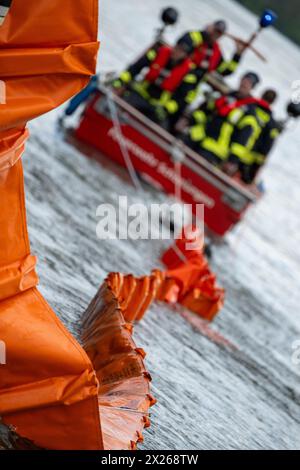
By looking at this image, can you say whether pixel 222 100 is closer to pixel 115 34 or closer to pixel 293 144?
pixel 115 34

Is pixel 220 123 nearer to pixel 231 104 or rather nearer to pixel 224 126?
pixel 224 126

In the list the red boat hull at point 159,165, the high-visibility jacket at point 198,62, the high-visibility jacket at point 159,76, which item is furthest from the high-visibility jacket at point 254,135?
the high-visibility jacket at point 159,76

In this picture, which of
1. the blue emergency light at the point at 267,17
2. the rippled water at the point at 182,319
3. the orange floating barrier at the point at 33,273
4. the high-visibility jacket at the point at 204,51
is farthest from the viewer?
the high-visibility jacket at the point at 204,51

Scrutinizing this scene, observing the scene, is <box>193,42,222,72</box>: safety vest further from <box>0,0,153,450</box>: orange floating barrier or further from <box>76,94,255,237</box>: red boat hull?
<box>0,0,153,450</box>: orange floating barrier

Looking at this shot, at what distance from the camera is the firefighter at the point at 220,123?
1269 cm

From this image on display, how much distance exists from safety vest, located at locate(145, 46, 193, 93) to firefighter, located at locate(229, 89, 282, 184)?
97 cm

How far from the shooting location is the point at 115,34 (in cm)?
2255

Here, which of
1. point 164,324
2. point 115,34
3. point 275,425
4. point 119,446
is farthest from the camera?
point 115,34

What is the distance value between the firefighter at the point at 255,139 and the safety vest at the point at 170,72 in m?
0.97

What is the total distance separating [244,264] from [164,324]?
4771 millimetres

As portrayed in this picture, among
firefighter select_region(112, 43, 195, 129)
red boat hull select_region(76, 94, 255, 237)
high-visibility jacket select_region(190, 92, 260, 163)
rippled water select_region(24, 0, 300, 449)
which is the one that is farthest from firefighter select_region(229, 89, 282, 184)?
rippled water select_region(24, 0, 300, 449)

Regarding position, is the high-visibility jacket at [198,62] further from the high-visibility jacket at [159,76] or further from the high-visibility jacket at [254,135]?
the high-visibility jacket at [254,135]

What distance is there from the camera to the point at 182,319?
8602 millimetres

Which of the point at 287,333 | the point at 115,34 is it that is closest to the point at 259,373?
the point at 287,333
